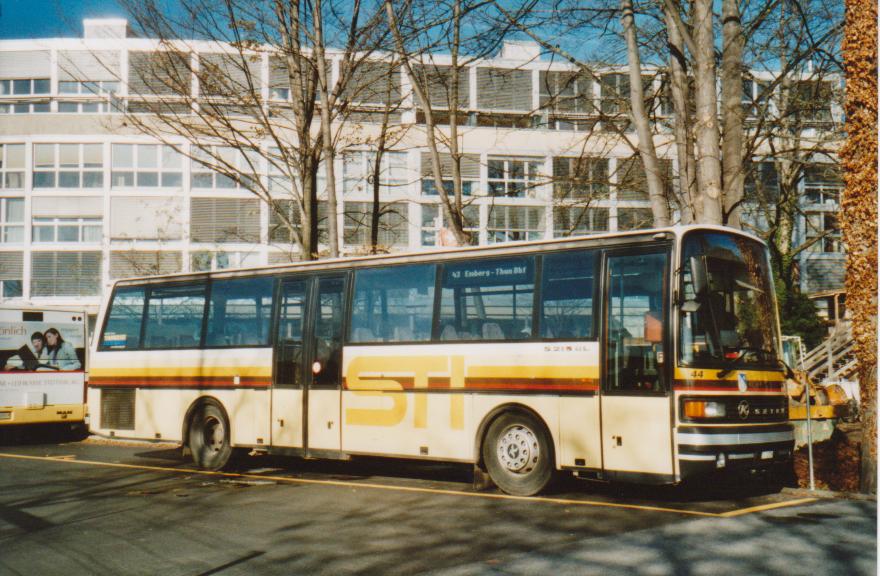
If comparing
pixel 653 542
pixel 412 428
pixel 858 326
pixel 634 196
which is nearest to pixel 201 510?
pixel 412 428

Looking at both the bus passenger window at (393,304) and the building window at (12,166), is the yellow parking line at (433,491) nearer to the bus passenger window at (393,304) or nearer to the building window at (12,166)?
the bus passenger window at (393,304)

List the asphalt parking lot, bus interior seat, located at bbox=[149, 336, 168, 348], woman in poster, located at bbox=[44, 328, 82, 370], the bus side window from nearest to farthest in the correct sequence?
the asphalt parking lot → bus interior seat, located at bbox=[149, 336, 168, 348] → the bus side window → woman in poster, located at bbox=[44, 328, 82, 370]

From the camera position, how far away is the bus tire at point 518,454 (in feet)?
35.3

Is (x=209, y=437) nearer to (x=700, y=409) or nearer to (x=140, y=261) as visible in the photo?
(x=700, y=409)

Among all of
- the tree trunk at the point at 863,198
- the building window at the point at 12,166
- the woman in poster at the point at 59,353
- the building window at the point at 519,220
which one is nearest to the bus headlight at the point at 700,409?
the tree trunk at the point at 863,198

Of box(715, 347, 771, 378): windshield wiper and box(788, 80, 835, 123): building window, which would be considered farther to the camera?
box(788, 80, 835, 123): building window

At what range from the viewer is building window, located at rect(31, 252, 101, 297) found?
45953mm

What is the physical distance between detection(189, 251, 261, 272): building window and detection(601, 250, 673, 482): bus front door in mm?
32994

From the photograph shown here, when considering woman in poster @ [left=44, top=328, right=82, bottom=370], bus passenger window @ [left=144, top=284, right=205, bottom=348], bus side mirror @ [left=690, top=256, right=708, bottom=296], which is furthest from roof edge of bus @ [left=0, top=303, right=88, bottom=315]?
bus side mirror @ [left=690, top=256, right=708, bottom=296]

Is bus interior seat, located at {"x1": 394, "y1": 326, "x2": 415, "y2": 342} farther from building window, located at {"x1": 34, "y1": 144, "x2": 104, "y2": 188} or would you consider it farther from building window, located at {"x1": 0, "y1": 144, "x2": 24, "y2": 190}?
building window, located at {"x1": 0, "y1": 144, "x2": 24, "y2": 190}

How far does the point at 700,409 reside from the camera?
962 centimetres

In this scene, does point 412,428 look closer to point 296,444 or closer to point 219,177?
point 296,444

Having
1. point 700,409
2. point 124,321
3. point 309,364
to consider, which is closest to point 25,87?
point 124,321

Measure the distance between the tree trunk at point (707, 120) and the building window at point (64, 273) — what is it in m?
37.4
